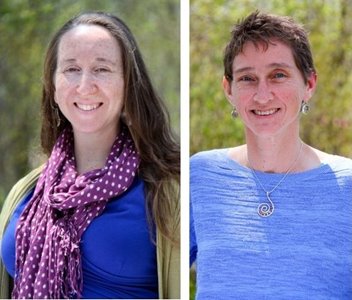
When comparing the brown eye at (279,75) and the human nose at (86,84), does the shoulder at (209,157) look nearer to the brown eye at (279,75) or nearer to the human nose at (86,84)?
the brown eye at (279,75)

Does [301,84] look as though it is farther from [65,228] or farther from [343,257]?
[65,228]

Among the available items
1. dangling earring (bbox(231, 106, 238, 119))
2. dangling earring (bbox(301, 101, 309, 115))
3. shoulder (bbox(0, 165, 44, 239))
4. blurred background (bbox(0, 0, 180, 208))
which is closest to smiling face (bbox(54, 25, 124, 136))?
blurred background (bbox(0, 0, 180, 208))

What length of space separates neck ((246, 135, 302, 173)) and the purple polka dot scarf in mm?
480

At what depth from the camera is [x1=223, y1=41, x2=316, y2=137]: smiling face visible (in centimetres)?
220

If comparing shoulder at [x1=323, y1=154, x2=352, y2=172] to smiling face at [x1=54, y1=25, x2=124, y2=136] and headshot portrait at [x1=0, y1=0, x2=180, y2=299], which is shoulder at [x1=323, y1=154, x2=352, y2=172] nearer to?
headshot portrait at [x1=0, y1=0, x2=180, y2=299]

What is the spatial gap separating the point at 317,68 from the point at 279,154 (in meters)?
0.48

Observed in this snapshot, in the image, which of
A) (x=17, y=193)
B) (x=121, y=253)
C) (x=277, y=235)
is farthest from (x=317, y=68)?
(x=17, y=193)

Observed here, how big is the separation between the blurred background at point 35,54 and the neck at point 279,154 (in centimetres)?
37

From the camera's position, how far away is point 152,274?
2.29 metres

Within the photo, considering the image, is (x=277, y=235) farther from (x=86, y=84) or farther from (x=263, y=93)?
(x=86, y=84)

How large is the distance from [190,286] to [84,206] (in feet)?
1.75

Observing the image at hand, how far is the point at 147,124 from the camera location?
2340 millimetres

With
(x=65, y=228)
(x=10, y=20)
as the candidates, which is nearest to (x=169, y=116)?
(x=65, y=228)

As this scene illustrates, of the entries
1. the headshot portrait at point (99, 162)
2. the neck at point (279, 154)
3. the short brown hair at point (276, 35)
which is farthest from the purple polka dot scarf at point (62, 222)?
the short brown hair at point (276, 35)
